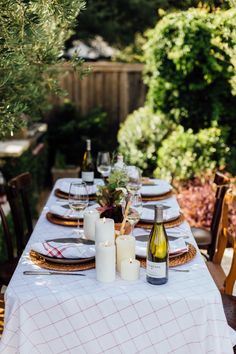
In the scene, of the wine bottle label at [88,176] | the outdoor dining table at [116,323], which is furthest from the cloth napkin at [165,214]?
the outdoor dining table at [116,323]

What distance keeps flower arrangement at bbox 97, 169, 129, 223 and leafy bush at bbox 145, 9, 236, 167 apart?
119 inches

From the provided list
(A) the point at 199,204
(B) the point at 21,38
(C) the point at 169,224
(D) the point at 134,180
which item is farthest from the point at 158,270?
(A) the point at 199,204

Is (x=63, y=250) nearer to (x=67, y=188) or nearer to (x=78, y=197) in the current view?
(x=78, y=197)

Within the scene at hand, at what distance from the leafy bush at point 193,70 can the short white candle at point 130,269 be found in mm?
3723

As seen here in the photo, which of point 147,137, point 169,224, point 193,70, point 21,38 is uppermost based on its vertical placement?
point 21,38

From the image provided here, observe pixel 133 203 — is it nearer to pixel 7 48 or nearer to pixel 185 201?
pixel 7 48

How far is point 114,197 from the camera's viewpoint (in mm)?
2953

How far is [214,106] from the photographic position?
622 centimetres

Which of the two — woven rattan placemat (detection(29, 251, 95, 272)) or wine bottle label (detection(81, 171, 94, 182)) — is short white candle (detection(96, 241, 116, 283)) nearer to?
woven rattan placemat (detection(29, 251, 95, 272))

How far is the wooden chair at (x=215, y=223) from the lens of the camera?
3.87m

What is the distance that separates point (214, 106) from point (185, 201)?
122 centimetres

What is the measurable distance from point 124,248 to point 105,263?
140 mm

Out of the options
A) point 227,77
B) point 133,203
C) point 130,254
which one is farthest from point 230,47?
point 130,254

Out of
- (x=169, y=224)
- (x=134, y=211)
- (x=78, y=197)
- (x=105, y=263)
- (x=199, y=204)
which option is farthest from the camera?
(x=199, y=204)
